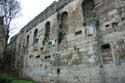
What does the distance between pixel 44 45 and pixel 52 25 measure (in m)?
1.60

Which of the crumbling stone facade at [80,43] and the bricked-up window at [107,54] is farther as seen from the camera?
the bricked-up window at [107,54]

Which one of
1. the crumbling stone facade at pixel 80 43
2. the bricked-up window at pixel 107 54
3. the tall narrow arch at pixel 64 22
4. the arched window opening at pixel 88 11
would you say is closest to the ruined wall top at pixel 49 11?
the crumbling stone facade at pixel 80 43

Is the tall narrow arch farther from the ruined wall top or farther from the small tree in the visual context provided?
the small tree

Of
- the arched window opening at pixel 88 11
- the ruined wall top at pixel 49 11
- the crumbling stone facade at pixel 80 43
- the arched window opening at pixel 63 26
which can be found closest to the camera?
the crumbling stone facade at pixel 80 43

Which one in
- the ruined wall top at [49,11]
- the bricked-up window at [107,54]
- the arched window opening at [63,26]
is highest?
the ruined wall top at [49,11]

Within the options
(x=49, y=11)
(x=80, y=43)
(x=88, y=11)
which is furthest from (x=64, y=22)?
(x=80, y=43)

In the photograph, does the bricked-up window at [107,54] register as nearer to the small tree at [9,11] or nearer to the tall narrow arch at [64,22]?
the tall narrow arch at [64,22]

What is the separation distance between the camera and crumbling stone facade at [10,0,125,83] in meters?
5.46

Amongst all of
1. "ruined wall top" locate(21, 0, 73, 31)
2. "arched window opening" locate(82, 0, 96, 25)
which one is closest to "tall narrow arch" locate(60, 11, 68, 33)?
"ruined wall top" locate(21, 0, 73, 31)

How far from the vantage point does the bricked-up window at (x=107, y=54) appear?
220 inches

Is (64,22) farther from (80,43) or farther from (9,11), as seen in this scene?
(9,11)

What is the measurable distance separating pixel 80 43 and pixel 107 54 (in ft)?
5.12

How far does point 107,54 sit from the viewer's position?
5703 millimetres

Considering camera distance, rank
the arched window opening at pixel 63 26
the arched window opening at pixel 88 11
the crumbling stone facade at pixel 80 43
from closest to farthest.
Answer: the crumbling stone facade at pixel 80 43 < the arched window opening at pixel 88 11 < the arched window opening at pixel 63 26
